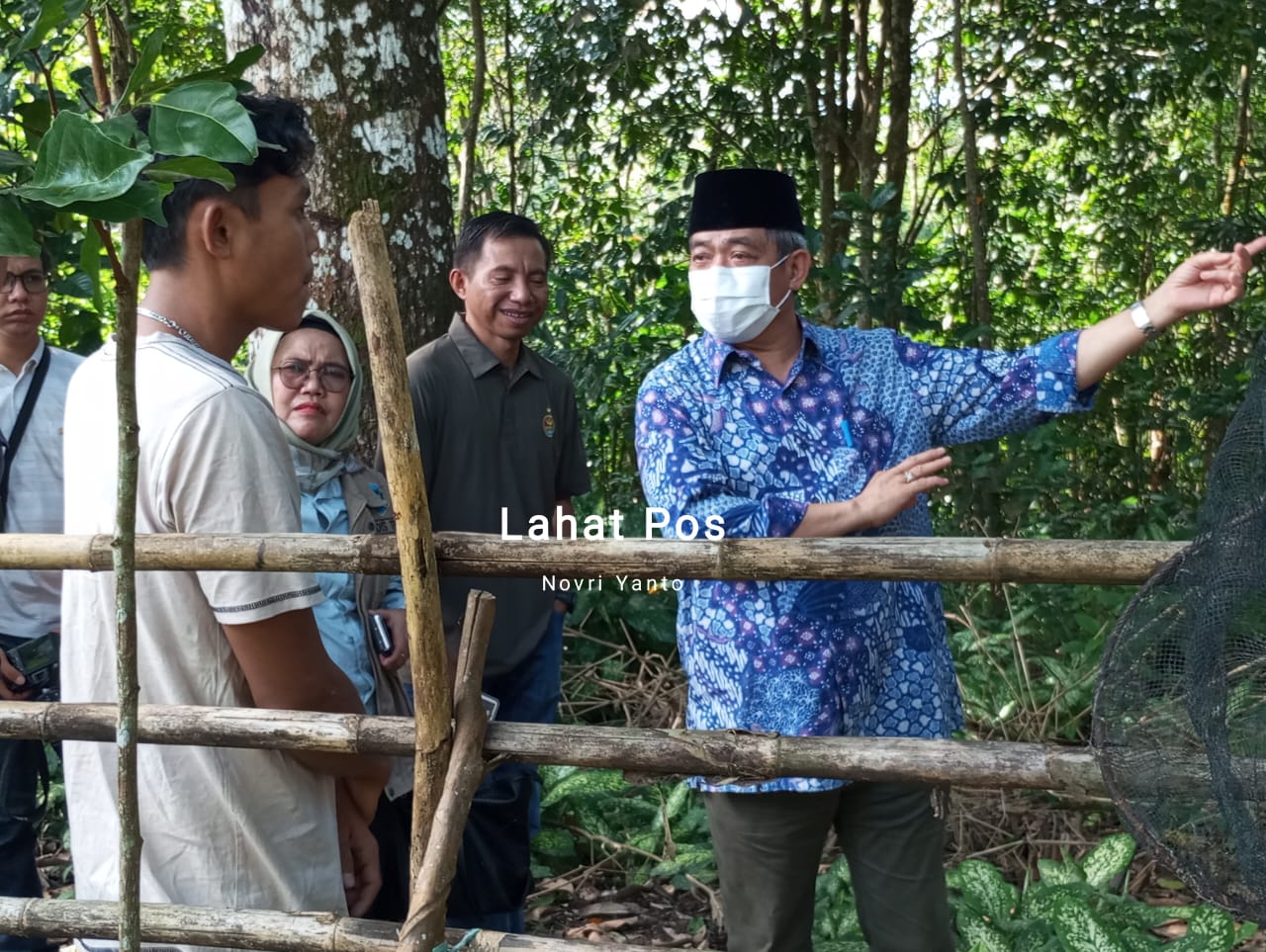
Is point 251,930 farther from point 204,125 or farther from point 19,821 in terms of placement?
point 19,821

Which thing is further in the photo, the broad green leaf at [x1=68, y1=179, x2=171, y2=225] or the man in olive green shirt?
the man in olive green shirt

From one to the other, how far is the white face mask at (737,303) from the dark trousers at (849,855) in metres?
0.81

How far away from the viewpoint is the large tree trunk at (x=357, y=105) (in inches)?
128

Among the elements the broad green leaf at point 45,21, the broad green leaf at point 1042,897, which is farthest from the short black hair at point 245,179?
the broad green leaf at point 1042,897

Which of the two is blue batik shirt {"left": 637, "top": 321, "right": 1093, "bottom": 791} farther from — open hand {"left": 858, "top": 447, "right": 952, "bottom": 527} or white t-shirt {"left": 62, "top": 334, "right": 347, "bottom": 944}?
white t-shirt {"left": 62, "top": 334, "right": 347, "bottom": 944}

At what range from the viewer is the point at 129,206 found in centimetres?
108

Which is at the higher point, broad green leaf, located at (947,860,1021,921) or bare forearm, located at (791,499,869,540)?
bare forearm, located at (791,499,869,540)

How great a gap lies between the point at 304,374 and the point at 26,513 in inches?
34.6

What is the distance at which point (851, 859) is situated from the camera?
235 centimetres

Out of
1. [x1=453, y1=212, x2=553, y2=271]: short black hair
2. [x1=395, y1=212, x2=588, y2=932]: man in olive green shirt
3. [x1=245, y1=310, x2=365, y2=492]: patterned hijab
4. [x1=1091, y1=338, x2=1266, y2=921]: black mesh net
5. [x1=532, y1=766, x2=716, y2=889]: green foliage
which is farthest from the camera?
[x1=532, y1=766, x2=716, y2=889]: green foliage

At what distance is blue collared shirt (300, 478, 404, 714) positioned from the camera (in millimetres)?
2504

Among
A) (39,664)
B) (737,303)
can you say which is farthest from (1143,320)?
(39,664)

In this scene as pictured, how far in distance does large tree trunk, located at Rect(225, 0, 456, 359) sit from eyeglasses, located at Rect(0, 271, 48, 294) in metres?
0.67

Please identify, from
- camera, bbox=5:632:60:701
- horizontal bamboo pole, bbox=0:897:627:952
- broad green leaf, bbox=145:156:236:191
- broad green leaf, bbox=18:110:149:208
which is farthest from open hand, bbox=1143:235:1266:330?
camera, bbox=5:632:60:701
